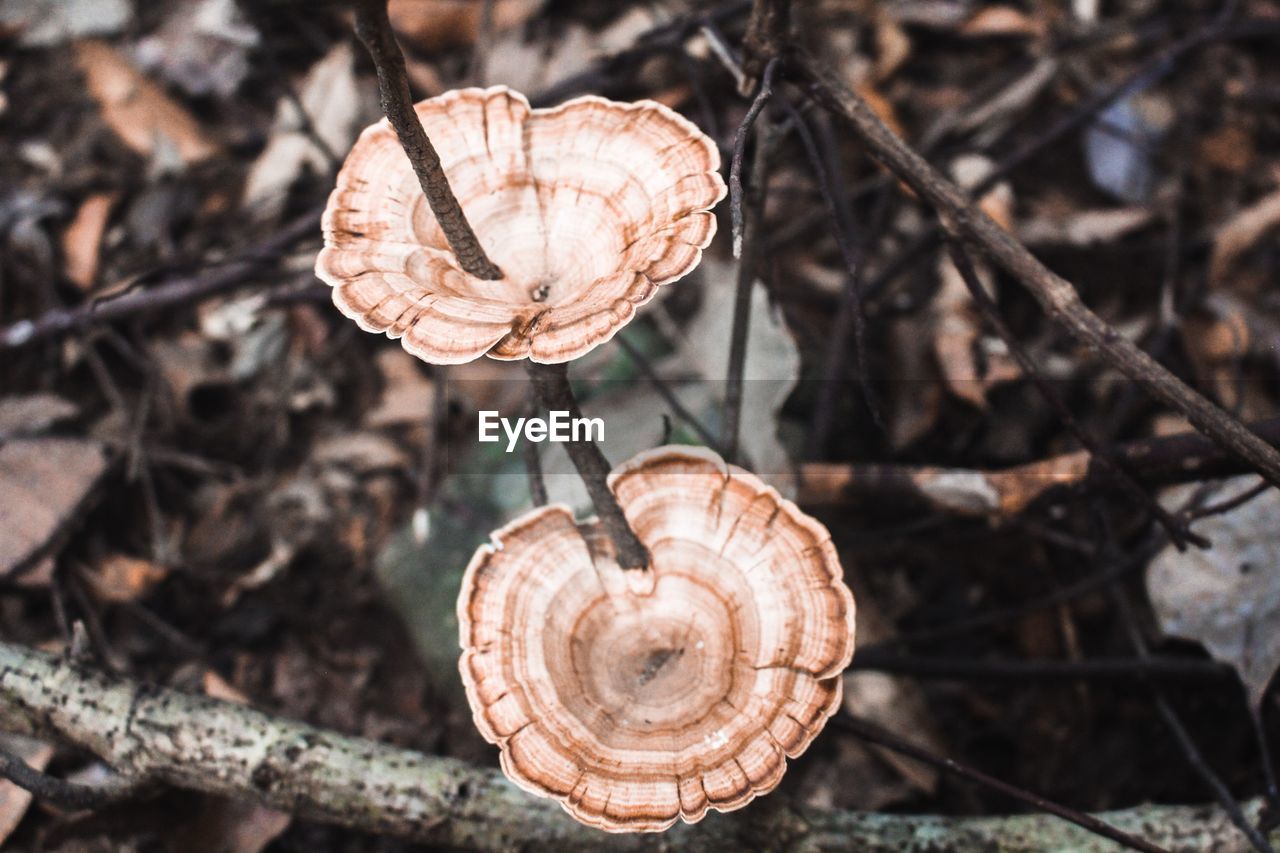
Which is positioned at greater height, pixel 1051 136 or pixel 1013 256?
pixel 1051 136

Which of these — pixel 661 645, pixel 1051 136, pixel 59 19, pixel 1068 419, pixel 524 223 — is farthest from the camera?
pixel 59 19

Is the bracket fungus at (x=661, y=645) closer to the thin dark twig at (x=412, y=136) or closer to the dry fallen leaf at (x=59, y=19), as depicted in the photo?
the thin dark twig at (x=412, y=136)

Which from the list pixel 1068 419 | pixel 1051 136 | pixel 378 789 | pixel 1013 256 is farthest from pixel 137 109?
pixel 1068 419

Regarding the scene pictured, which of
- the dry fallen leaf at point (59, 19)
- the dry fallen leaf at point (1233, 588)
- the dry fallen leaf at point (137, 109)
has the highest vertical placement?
the dry fallen leaf at point (59, 19)

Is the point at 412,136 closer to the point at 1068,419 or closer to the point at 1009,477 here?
the point at 1068,419

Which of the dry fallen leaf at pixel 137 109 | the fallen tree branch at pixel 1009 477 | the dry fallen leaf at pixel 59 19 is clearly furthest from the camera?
the dry fallen leaf at pixel 59 19

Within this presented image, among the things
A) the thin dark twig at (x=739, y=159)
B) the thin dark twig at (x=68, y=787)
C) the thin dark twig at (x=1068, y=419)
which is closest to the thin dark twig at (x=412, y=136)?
the thin dark twig at (x=739, y=159)
